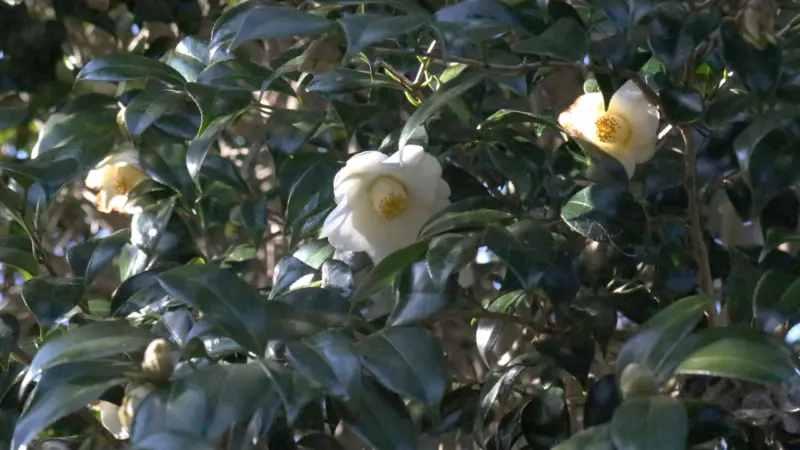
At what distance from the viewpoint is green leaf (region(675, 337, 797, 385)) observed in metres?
0.54

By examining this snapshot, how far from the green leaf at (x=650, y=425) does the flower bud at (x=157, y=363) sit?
0.91ft

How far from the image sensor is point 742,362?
55cm

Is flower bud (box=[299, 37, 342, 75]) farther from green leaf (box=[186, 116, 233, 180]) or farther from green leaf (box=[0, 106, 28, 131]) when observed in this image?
green leaf (box=[0, 106, 28, 131])

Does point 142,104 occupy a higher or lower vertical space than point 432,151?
higher

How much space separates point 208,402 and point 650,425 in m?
0.24

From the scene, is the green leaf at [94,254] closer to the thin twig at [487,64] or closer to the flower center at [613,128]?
the thin twig at [487,64]

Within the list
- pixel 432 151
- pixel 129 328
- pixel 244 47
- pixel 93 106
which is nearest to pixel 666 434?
pixel 129 328

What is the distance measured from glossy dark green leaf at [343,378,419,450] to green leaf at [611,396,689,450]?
0.16 meters

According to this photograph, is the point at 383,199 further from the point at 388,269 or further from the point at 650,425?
the point at 650,425

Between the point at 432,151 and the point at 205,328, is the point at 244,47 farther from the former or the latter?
the point at 205,328

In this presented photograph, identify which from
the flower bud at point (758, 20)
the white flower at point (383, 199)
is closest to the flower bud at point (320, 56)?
the white flower at point (383, 199)

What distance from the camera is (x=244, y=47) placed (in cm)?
122

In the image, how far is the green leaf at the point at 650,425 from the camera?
1.62ft

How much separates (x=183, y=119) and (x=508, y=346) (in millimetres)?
592
